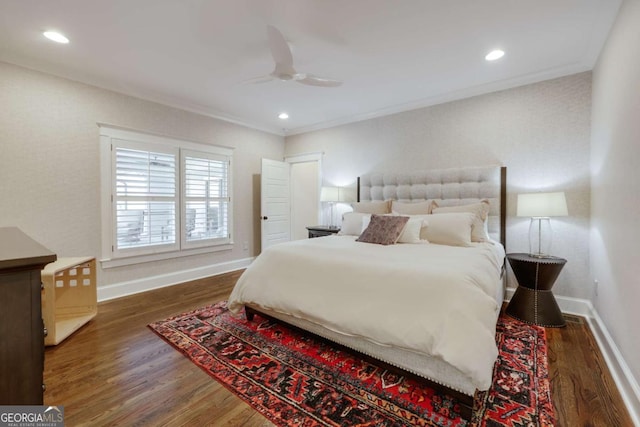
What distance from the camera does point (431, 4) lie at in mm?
2027

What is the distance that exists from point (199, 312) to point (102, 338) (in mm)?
827

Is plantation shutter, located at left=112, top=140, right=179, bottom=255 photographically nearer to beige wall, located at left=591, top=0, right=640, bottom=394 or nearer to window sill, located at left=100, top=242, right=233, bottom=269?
window sill, located at left=100, top=242, right=233, bottom=269

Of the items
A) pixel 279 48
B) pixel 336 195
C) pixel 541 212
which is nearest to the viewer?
pixel 279 48

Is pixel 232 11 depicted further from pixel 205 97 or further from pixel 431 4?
pixel 205 97

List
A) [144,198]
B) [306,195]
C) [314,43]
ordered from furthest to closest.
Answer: [306,195]
[144,198]
[314,43]

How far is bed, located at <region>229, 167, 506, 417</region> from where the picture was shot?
1505 mm

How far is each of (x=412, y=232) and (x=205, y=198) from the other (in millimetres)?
3190

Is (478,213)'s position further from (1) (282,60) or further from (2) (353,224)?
(1) (282,60)

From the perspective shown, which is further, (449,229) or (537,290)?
(449,229)

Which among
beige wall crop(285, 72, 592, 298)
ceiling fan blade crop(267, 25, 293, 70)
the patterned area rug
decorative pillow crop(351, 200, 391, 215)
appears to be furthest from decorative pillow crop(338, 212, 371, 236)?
ceiling fan blade crop(267, 25, 293, 70)

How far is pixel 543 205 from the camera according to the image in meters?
2.71

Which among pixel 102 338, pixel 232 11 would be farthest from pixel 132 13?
pixel 102 338

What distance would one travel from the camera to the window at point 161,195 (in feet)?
11.4

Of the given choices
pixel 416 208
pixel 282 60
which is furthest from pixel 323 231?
pixel 282 60
